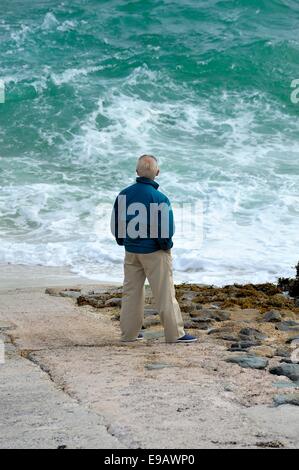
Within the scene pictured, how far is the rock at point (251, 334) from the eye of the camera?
827 cm

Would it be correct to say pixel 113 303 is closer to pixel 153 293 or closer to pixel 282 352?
pixel 153 293

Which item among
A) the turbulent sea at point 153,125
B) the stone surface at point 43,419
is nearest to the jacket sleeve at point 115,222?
the stone surface at point 43,419

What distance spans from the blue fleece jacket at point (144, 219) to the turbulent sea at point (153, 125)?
505 cm

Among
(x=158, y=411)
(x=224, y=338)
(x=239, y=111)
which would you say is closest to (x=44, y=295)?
(x=224, y=338)

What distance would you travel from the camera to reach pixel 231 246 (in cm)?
1508

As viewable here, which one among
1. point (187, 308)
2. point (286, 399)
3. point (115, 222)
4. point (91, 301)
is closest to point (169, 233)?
point (115, 222)

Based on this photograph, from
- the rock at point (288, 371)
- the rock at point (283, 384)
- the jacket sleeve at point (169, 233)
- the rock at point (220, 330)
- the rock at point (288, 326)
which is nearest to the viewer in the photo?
the rock at point (283, 384)

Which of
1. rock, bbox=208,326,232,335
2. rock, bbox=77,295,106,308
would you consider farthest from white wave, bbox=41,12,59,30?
rock, bbox=208,326,232,335

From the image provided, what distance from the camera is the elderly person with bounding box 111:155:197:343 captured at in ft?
25.8

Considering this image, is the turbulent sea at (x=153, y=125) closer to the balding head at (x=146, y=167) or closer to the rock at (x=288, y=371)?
the balding head at (x=146, y=167)

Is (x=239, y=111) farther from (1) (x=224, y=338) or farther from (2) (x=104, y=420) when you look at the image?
(2) (x=104, y=420)

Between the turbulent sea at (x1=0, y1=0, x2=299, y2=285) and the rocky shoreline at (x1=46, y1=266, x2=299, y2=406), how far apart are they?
177cm

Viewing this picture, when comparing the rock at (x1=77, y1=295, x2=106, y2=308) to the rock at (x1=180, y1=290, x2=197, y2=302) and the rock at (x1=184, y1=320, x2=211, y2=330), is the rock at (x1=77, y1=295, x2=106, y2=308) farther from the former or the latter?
the rock at (x1=184, y1=320, x2=211, y2=330)
